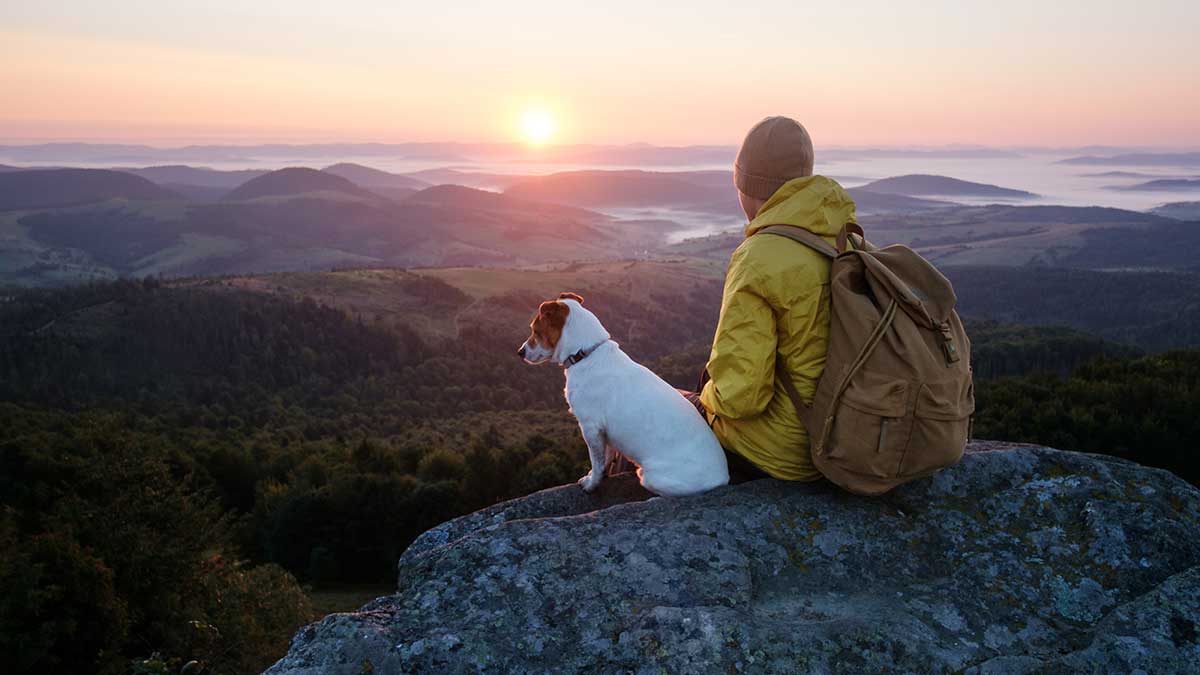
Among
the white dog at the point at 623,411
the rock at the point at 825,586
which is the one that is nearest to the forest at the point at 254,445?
the white dog at the point at 623,411

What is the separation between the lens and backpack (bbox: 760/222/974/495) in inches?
166

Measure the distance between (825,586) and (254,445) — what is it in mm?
41032

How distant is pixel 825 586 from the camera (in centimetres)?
417

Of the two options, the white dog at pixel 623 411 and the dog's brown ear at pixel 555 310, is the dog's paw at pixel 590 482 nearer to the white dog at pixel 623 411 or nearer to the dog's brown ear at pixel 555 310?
the white dog at pixel 623 411

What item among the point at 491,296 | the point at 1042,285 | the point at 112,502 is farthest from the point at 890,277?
the point at 1042,285

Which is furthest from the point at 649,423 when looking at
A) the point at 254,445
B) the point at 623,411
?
the point at 254,445

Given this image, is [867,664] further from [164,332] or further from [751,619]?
[164,332]

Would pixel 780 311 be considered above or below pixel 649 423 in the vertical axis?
above

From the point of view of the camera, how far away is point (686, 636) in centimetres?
352

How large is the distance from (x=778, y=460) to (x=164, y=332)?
7922 cm

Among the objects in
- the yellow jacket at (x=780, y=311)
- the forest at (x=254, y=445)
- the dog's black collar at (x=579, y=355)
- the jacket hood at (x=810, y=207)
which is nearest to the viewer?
the yellow jacket at (x=780, y=311)

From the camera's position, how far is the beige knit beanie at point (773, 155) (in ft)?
15.6

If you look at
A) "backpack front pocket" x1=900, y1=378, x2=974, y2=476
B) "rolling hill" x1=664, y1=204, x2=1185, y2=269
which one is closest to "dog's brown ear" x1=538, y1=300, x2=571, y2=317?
"backpack front pocket" x1=900, y1=378, x2=974, y2=476

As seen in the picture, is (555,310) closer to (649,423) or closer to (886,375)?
(649,423)
